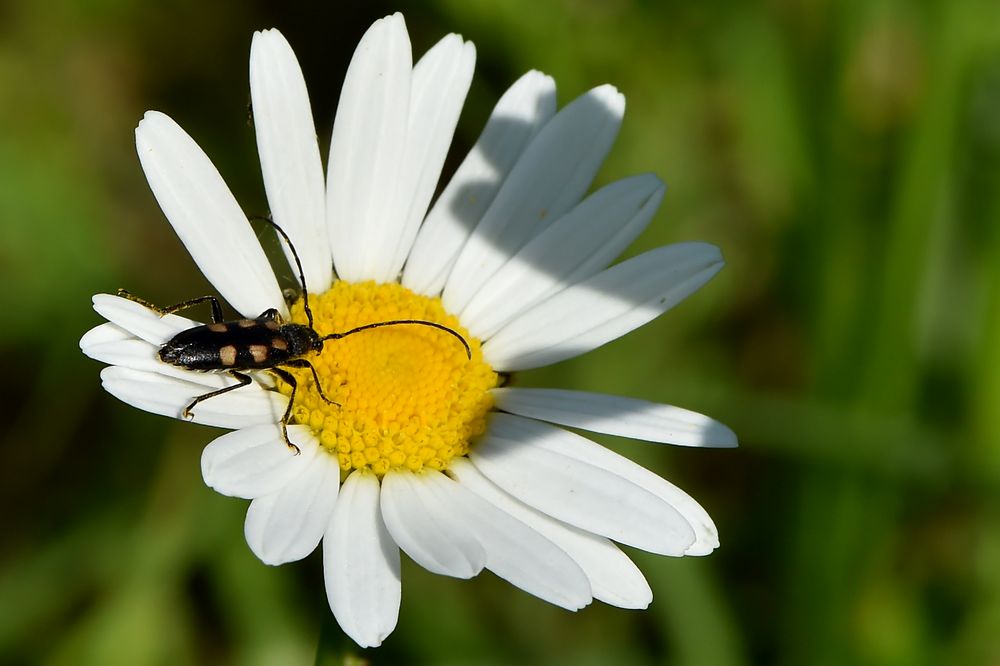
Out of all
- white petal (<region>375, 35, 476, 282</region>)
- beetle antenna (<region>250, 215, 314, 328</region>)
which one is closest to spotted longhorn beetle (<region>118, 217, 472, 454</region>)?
beetle antenna (<region>250, 215, 314, 328</region>)

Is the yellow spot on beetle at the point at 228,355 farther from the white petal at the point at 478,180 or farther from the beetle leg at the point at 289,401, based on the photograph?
the white petal at the point at 478,180

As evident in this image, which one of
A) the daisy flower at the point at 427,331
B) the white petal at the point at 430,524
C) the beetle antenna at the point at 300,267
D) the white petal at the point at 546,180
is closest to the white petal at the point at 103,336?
the daisy flower at the point at 427,331

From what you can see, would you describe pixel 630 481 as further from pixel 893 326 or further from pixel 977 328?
pixel 977 328

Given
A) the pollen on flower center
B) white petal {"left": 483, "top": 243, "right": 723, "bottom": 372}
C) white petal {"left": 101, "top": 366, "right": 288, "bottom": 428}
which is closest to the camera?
white petal {"left": 101, "top": 366, "right": 288, "bottom": 428}

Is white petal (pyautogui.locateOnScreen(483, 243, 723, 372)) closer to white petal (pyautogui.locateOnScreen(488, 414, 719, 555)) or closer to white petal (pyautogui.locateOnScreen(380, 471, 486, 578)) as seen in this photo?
white petal (pyautogui.locateOnScreen(488, 414, 719, 555))

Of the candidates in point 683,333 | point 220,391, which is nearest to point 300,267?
point 220,391

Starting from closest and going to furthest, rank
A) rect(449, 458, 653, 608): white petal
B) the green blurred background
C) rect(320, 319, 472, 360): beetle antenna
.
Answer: rect(449, 458, 653, 608): white petal → rect(320, 319, 472, 360): beetle antenna → the green blurred background
